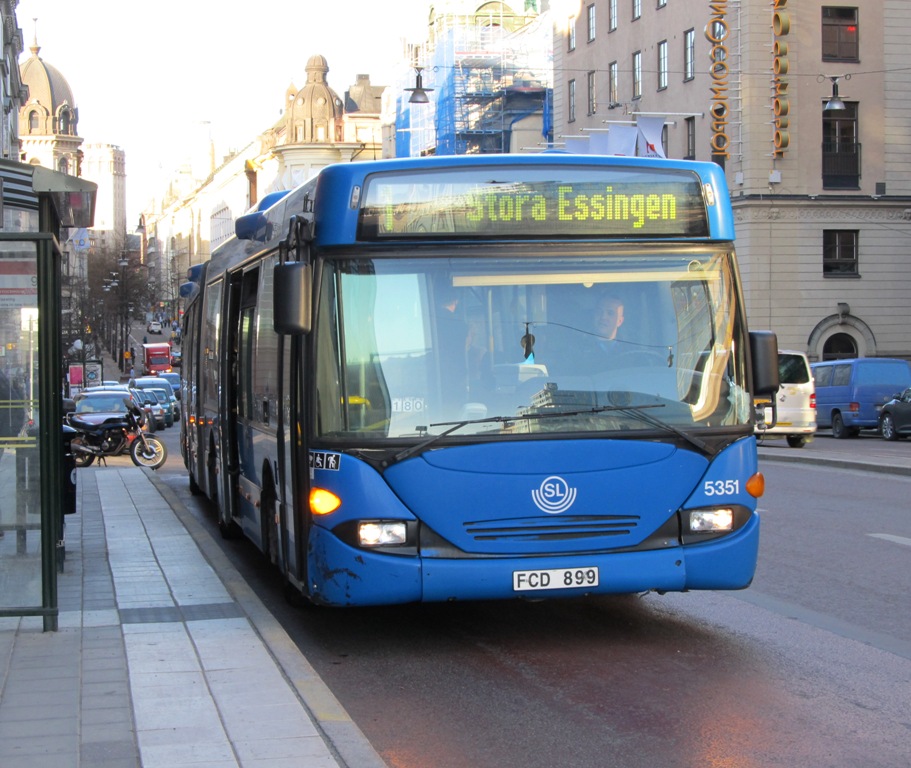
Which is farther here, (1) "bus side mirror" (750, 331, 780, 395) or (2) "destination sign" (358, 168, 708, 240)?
(1) "bus side mirror" (750, 331, 780, 395)

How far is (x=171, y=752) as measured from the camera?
5629 millimetres

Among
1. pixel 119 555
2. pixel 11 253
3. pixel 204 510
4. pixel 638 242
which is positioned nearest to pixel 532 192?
pixel 638 242

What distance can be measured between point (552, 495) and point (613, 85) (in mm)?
50070

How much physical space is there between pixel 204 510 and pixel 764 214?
3255 centimetres

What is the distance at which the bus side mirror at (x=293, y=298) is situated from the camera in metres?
7.65

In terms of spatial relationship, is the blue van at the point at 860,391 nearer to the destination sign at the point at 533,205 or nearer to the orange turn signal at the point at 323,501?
the destination sign at the point at 533,205

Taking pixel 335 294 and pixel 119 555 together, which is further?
pixel 119 555

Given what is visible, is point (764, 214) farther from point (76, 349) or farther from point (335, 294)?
point (76, 349)

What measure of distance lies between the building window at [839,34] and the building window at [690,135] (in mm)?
4983

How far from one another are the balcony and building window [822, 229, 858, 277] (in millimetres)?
1574

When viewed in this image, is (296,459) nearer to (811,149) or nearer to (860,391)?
(860,391)

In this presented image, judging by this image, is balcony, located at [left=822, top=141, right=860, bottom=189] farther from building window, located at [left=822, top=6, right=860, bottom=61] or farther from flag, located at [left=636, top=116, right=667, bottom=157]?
flag, located at [left=636, top=116, right=667, bottom=157]

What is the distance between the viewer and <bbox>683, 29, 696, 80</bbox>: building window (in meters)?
49.1

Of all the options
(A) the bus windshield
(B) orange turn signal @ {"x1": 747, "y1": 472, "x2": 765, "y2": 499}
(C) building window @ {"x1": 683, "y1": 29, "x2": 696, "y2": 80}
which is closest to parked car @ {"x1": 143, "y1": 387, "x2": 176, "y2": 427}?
(C) building window @ {"x1": 683, "y1": 29, "x2": 696, "y2": 80}
